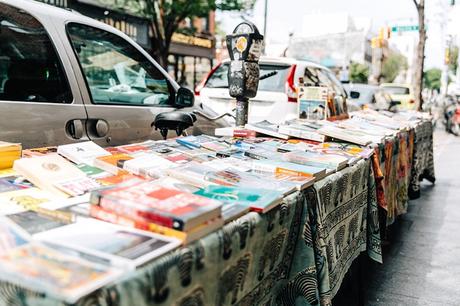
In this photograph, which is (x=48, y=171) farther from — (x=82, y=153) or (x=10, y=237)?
(x=10, y=237)

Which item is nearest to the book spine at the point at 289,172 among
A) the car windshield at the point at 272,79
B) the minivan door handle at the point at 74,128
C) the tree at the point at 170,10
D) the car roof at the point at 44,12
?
the minivan door handle at the point at 74,128

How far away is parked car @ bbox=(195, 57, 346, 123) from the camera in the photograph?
7.07 meters

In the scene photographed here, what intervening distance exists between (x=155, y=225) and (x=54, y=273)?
1.16ft

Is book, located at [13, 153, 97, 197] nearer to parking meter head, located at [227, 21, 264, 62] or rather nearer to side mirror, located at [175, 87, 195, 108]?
side mirror, located at [175, 87, 195, 108]

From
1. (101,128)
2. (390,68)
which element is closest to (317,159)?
(101,128)

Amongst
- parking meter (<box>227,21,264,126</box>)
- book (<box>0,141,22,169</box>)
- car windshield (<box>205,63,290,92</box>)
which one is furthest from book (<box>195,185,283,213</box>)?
car windshield (<box>205,63,290,92</box>)

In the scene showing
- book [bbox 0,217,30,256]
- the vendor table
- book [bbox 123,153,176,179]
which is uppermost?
book [bbox 123,153,176,179]

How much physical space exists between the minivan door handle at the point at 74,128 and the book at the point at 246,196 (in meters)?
1.71

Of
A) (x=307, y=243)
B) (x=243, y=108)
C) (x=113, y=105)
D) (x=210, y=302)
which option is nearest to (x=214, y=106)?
(x=243, y=108)

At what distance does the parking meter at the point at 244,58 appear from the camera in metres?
4.43

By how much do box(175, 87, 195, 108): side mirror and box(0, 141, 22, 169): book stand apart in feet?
6.62

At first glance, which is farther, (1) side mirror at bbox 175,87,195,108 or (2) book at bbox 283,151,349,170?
(1) side mirror at bbox 175,87,195,108

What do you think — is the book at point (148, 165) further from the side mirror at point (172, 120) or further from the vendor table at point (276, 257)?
the side mirror at point (172, 120)

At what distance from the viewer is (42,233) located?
1352mm
